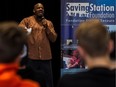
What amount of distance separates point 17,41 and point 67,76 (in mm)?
397

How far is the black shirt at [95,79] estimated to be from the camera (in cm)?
201

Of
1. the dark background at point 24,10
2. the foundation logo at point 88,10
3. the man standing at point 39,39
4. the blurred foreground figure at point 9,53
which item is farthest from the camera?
the dark background at point 24,10

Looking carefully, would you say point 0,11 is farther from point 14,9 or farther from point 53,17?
point 53,17

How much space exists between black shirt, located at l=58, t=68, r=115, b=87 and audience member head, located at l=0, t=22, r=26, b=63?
0.36 m

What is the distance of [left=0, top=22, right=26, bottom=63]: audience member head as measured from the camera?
72.9 inches

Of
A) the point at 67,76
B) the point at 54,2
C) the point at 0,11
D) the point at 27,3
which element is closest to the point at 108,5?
the point at 54,2

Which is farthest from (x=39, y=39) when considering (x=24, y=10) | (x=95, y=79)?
(x=95, y=79)

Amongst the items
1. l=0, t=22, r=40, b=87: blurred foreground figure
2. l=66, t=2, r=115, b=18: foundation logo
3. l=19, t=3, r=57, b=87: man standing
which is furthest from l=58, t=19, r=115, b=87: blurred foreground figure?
l=66, t=2, r=115, b=18: foundation logo

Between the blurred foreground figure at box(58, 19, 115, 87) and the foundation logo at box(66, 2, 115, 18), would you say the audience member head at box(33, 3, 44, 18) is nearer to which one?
the foundation logo at box(66, 2, 115, 18)

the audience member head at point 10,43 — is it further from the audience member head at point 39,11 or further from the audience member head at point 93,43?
the audience member head at point 39,11

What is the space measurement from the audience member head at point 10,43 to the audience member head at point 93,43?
320mm

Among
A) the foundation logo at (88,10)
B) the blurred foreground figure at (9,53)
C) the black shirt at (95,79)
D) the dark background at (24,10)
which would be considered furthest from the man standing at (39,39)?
the blurred foreground figure at (9,53)

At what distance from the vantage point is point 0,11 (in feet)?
20.2

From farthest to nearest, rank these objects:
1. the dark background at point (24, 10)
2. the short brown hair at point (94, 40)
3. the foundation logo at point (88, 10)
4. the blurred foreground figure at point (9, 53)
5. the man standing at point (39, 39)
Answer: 1. the dark background at point (24, 10)
2. the foundation logo at point (88, 10)
3. the man standing at point (39, 39)
4. the short brown hair at point (94, 40)
5. the blurred foreground figure at point (9, 53)
